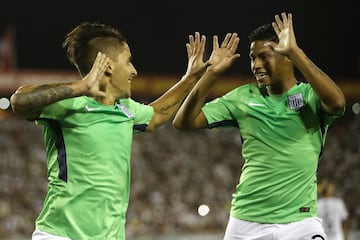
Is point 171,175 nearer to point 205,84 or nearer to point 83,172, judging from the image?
point 205,84

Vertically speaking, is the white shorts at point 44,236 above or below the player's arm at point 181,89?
below

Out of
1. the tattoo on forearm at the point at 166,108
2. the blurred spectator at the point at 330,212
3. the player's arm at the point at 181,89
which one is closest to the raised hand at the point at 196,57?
the player's arm at the point at 181,89

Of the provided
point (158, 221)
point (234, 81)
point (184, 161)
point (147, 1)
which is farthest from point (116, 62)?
point (147, 1)

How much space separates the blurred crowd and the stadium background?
3cm

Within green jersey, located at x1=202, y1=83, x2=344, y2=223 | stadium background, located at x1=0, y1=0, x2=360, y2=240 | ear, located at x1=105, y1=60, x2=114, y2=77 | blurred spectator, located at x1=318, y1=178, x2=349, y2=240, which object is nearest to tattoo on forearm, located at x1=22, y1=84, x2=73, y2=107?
ear, located at x1=105, y1=60, x2=114, y2=77

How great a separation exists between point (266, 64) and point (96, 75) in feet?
4.49

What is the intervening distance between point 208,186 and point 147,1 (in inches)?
462

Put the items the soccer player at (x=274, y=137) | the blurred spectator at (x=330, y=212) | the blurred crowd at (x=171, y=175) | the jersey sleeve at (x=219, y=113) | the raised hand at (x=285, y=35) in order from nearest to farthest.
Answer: the raised hand at (x=285, y=35), the soccer player at (x=274, y=137), the jersey sleeve at (x=219, y=113), the blurred spectator at (x=330, y=212), the blurred crowd at (x=171, y=175)

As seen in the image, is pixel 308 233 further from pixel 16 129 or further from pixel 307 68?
pixel 16 129

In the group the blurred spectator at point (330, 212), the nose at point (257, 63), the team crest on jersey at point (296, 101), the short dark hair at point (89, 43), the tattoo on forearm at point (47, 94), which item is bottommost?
the blurred spectator at point (330, 212)

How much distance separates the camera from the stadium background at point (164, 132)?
1612cm

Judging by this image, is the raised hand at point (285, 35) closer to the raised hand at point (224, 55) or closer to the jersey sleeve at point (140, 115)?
the raised hand at point (224, 55)

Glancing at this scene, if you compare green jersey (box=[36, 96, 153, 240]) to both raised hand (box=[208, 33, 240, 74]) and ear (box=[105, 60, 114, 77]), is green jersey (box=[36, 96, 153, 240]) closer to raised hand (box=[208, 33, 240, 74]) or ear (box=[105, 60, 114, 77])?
ear (box=[105, 60, 114, 77])

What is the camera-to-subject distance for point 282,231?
463cm
